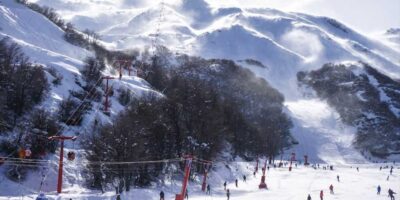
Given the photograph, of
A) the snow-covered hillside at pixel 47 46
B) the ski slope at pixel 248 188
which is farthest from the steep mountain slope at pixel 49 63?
the ski slope at pixel 248 188

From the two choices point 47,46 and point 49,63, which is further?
point 47,46

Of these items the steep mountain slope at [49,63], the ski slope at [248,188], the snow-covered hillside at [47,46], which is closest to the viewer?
the ski slope at [248,188]

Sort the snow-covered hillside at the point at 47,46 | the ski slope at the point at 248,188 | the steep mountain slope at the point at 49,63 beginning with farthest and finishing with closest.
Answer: the snow-covered hillside at the point at 47,46 → the steep mountain slope at the point at 49,63 → the ski slope at the point at 248,188

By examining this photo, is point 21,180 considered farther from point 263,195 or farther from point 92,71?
point 92,71

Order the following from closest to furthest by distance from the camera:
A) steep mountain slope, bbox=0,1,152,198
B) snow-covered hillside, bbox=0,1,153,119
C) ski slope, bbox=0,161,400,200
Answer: ski slope, bbox=0,161,400,200 < steep mountain slope, bbox=0,1,152,198 < snow-covered hillside, bbox=0,1,153,119

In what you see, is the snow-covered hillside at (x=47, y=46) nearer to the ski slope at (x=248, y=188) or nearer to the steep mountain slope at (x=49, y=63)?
the steep mountain slope at (x=49, y=63)

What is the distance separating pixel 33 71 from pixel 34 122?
45.9 ft

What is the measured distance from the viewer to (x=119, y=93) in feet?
282

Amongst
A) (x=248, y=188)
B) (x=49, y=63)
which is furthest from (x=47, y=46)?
(x=248, y=188)

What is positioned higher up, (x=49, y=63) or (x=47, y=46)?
(x=47, y=46)

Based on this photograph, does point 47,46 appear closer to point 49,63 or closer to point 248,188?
point 49,63

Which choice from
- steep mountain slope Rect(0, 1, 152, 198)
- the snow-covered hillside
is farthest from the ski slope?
the snow-covered hillside

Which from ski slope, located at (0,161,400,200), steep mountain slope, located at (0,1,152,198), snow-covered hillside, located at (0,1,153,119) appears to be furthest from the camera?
snow-covered hillside, located at (0,1,153,119)

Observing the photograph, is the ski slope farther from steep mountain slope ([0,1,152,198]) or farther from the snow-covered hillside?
the snow-covered hillside
